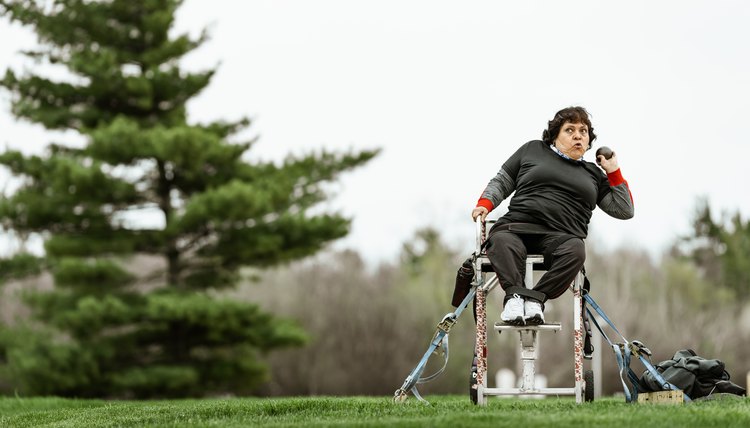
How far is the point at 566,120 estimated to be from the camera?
750cm

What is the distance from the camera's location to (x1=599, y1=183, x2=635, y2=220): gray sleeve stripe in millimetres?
7480

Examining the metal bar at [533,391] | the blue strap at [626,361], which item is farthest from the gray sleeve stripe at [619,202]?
the metal bar at [533,391]

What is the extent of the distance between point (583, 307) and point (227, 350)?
19.8m

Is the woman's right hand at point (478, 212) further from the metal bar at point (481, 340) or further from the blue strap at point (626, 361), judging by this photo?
the blue strap at point (626, 361)

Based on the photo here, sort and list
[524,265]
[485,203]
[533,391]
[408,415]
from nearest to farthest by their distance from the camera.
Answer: [408,415], [533,391], [524,265], [485,203]

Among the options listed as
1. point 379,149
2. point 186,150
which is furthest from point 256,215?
point 379,149

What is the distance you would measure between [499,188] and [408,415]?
5.98 feet

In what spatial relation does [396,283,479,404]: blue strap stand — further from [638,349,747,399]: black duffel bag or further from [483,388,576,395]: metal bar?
[638,349,747,399]: black duffel bag

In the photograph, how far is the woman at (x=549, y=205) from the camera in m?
7.00

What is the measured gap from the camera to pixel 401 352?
3572 cm

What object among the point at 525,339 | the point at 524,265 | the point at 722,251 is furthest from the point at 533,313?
the point at 722,251

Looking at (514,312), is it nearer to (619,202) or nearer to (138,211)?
(619,202)

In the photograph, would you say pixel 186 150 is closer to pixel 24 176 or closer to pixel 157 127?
pixel 157 127

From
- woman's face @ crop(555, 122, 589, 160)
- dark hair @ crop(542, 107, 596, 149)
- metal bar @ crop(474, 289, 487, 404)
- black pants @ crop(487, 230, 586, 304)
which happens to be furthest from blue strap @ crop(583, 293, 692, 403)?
dark hair @ crop(542, 107, 596, 149)
